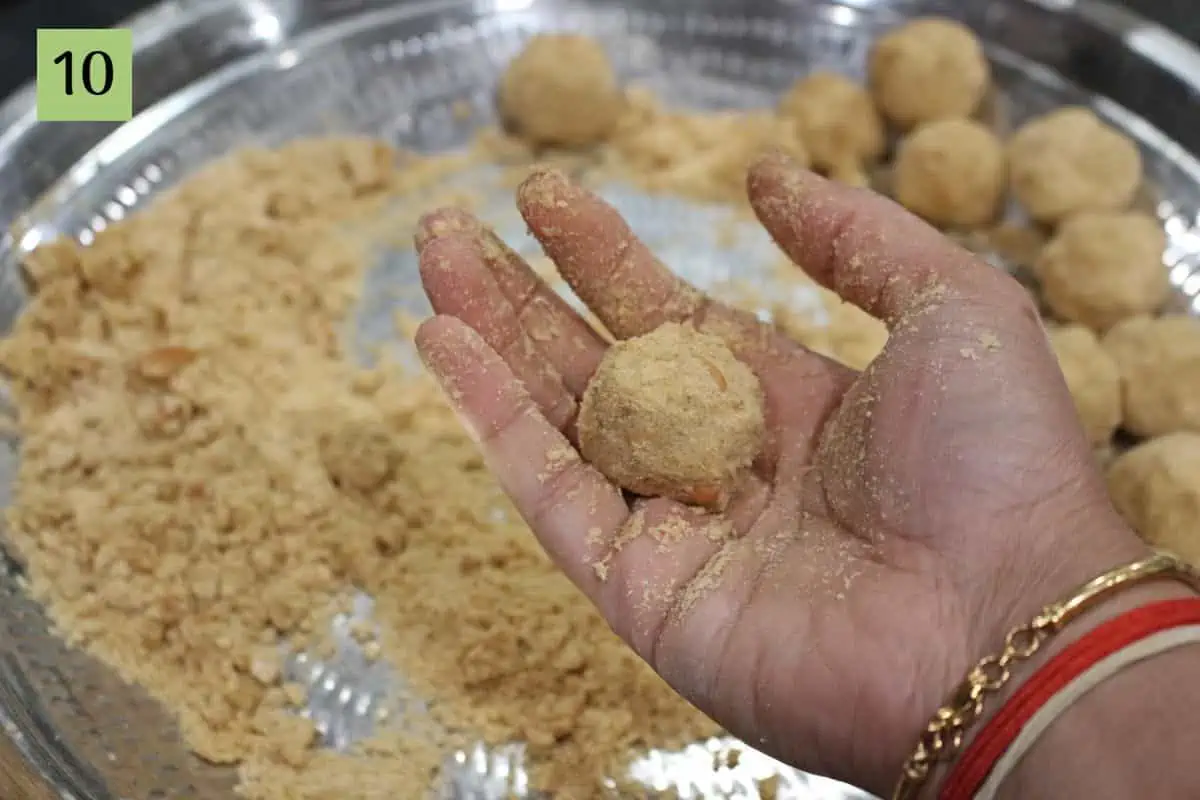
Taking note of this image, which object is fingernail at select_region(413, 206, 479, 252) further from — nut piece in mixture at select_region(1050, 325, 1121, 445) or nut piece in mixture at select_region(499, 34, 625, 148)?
nut piece in mixture at select_region(1050, 325, 1121, 445)

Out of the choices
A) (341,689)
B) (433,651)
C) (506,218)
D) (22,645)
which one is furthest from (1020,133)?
(22,645)

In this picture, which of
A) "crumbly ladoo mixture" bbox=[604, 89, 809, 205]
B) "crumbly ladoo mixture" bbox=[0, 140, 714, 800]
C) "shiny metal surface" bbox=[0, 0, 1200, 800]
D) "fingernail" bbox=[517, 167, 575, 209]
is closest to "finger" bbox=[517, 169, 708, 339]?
"fingernail" bbox=[517, 167, 575, 209]

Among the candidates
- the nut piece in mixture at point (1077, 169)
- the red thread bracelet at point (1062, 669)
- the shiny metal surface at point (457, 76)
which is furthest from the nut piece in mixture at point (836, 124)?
the red thread bracelet at point (1062, 669)

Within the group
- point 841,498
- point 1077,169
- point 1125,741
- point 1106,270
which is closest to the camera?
point 1125,741

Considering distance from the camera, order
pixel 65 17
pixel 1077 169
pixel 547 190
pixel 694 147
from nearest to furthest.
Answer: pixel 547 190
pixel 1077 169
pixel 694 147
pixel 65 17

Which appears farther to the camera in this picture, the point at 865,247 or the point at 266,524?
the point at 266,524

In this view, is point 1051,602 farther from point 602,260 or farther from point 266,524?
point 266,524

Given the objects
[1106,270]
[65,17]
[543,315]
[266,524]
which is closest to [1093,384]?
[1106,270]
